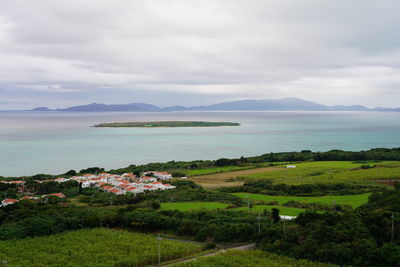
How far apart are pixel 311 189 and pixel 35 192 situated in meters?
22.3

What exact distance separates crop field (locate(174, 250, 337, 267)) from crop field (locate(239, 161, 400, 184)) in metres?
17.7

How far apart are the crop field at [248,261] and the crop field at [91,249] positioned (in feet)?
4.53

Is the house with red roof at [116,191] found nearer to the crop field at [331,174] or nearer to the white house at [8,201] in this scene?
the white house at [8,201]

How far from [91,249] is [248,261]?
6393mm

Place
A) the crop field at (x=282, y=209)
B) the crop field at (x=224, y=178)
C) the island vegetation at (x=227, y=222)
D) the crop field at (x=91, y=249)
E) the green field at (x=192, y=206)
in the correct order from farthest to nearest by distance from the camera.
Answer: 1. the crop field at (x=224, y=178)
2. the green field at (x=192, y=206)
3. the crop field at (x=282, y=209)
4. the island vegetation at (x=227, y=222)
5. the crop field at (x=91, y=249)

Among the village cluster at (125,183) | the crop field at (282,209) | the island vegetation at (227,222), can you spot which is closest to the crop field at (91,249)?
the island vegetation at (227,222)

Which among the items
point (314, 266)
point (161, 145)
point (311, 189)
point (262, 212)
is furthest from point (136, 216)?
point (161, 145)

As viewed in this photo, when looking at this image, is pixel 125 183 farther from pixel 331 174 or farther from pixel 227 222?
pixel 331 174

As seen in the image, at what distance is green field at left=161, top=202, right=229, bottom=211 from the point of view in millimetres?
23391

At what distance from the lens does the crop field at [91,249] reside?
46.1ft

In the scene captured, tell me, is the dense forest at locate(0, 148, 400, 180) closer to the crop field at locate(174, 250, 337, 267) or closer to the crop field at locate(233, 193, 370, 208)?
the crop field at locate(233, 193, 370, 208)

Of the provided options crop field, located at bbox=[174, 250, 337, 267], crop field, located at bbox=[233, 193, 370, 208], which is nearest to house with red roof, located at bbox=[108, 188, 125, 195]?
crop field, located at bbox=[233, 193, 370, 208]

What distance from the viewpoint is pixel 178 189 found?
3030 cm

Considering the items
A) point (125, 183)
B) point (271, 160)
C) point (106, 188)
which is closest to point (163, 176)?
point (125, 183)
